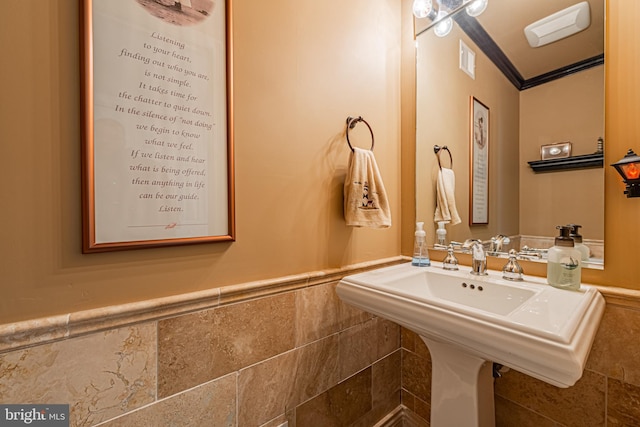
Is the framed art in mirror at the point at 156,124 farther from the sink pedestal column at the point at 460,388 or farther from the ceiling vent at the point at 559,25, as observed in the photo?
the ceiling vent at the point at 559,25

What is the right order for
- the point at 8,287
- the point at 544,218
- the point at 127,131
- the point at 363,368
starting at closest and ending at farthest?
1. the point at 8,287
2. the point at 127,131
3. the point at 544,218
4. the point at 363,368

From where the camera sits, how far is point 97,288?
2.06ft

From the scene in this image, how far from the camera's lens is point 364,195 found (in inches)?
41.8

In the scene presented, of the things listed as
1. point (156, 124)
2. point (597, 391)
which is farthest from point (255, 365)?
point (597, 391)

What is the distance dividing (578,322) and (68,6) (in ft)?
4.32

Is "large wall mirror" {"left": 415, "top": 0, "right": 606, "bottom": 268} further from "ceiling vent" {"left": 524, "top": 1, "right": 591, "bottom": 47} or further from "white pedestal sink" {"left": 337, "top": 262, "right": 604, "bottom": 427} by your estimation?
"white pedestal sink" {"left": 337, "top": 262, "right": 604, "bottom": 427}

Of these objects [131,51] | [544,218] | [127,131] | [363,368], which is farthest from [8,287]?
[544,218]

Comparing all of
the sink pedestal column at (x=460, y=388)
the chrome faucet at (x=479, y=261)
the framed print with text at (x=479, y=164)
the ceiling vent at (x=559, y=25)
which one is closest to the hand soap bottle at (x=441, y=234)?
the framed print with text at (x=479, y=164)

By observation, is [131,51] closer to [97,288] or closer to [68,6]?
[68,6]

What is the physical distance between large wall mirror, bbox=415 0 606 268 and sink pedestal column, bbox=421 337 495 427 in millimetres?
516

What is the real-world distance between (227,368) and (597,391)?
1.18m

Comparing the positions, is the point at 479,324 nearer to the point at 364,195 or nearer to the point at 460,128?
the point at 364,195

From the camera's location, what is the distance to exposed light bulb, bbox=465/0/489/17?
115 cm

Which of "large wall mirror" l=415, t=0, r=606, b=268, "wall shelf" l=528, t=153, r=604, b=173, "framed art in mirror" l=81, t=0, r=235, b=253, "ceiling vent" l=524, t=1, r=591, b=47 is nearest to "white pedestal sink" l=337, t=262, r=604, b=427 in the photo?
"large wall mirror" l=415, t=0, r=606, b=268
